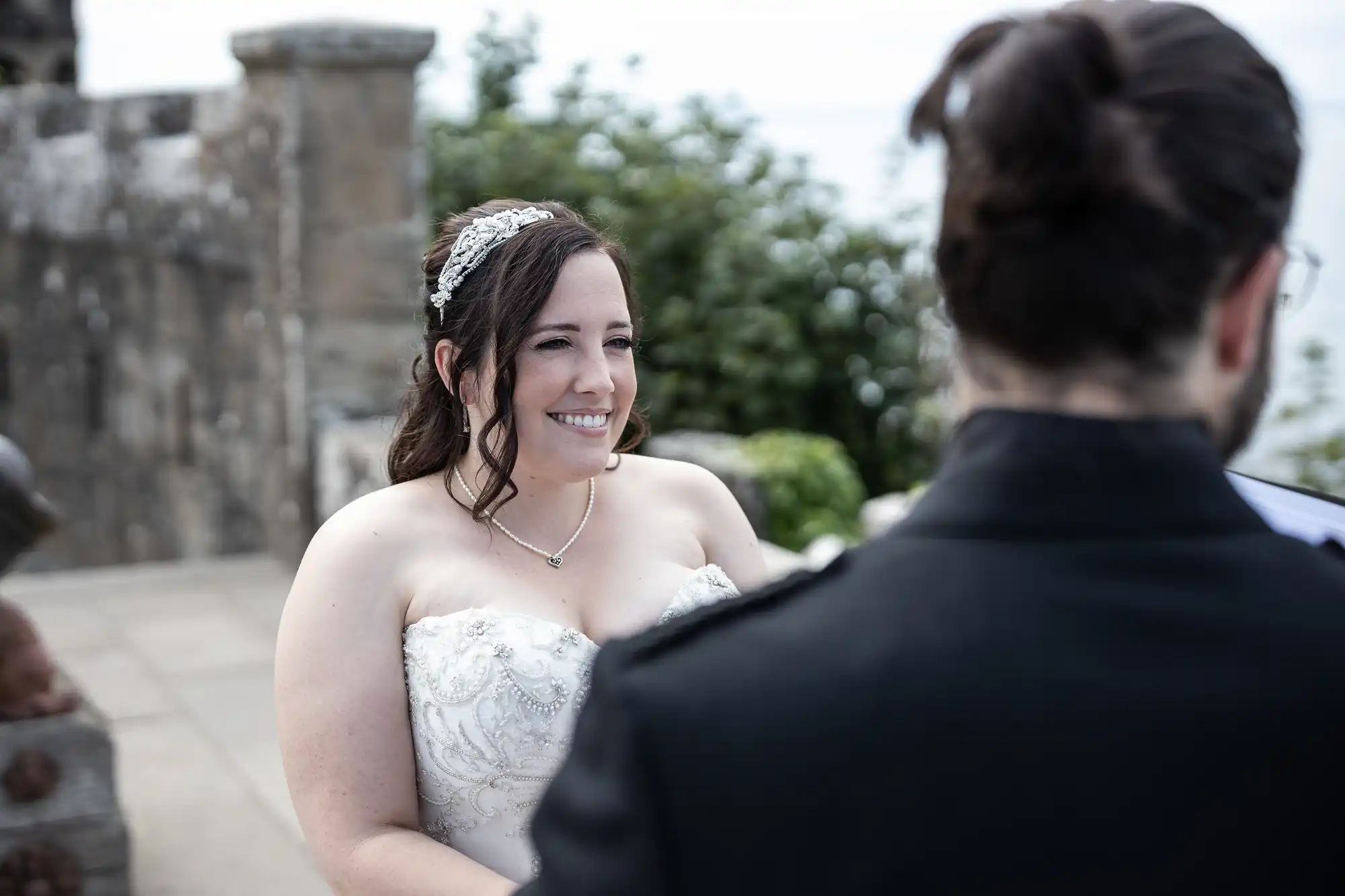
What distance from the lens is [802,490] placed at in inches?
240

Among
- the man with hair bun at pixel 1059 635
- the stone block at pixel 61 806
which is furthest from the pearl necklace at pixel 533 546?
the stone block at pixel 61 806

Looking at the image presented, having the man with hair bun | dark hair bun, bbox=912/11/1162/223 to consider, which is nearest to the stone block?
the man with hair bun

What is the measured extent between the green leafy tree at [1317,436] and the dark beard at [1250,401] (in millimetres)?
4499

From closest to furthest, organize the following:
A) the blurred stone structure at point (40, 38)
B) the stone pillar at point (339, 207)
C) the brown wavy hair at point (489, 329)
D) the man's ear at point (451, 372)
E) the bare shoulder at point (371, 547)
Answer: the bare shoulder at point (371, 547)
the brown wavy hair at point (489, 329)
the man's ear at point (451, 372)
the stone pillar at point (339, 207)
the blurred stone structure at point (40, 38)

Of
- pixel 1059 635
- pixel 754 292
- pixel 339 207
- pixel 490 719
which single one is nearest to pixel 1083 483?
pixel 1059 635

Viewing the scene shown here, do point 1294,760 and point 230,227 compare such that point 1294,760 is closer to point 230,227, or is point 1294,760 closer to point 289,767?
point 289,767

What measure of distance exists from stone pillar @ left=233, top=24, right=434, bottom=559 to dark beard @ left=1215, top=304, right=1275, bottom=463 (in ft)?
16.4

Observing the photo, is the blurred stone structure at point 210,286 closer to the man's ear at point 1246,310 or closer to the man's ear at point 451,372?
the man's ear at point 451,372

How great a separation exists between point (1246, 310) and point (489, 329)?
1.48 meters

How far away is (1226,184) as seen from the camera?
0.98 metres

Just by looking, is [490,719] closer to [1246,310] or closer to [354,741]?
[354,741]

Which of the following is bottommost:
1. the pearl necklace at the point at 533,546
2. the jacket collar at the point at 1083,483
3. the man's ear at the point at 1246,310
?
the pearl necklace at the point at 533,546

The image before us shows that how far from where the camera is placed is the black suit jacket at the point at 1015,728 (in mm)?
954

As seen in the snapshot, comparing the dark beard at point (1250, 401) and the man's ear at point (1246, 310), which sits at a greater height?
the man's ear at point (1246, 310)
